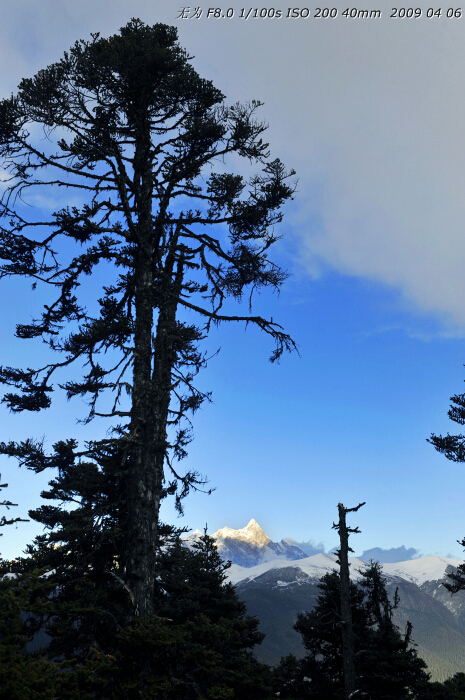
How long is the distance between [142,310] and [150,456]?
3537 mm

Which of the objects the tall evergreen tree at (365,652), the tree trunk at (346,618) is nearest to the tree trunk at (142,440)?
the tree trunk at (346,618)

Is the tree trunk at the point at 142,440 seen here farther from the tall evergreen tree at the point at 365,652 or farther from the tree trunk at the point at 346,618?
the tall evergreen tree at the point at 365,652

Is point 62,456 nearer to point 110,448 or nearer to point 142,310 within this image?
point 110,448

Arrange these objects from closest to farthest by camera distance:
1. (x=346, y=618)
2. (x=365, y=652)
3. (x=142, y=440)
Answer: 1. (x=142, y=440)
2. (x=346, y=618)
3. (x=365, y=652)

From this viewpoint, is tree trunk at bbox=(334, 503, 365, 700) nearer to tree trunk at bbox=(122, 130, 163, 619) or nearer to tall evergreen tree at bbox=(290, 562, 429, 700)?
tall evergreen tree at bbox=(290, 562, 429, 700)

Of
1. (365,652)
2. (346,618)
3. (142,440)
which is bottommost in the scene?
(365,652)

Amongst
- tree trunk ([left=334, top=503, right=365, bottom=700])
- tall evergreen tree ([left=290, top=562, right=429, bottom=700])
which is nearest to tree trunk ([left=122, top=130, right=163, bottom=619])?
tree trunk ([left=334, top=503, right=365, bottom=700])

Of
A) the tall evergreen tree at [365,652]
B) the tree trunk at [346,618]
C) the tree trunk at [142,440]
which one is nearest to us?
the tree trunk at [142,440]

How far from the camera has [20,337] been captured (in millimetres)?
12688

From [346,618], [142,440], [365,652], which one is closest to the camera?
[142,440]

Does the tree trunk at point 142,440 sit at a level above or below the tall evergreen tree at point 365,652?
above

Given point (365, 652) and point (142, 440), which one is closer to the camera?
point (142, 440)

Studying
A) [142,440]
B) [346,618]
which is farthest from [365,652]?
[142,440]

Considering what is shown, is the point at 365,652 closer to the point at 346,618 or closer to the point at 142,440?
the point at 346,618
